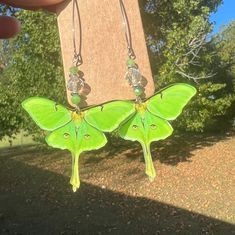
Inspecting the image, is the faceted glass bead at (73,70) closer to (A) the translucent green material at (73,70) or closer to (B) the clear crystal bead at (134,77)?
(A) the translucent green material at (73,70)

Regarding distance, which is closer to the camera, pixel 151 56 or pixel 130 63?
pixel 130 63

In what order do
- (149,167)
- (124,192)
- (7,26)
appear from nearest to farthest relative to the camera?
(149,167), (7,26), (124,192)

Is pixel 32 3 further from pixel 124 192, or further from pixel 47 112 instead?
pixel 124 192

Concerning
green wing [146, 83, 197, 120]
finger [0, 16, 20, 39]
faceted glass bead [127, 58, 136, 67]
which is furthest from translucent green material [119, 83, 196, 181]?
finger [0, 16, 20, 39]

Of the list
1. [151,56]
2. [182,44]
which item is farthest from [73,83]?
[182,44]

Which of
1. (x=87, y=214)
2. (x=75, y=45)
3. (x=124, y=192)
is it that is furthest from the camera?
(x=124, y=192)
